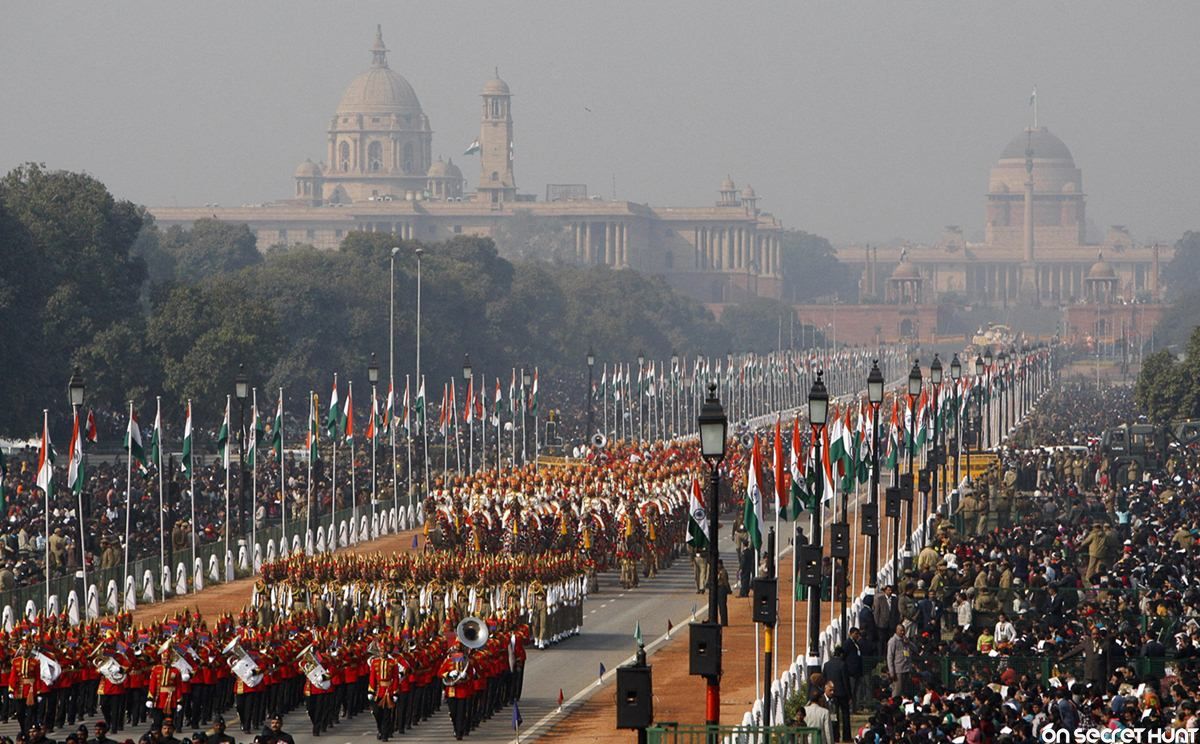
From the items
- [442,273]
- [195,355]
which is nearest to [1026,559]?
[195,355]

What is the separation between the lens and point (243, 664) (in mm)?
33188

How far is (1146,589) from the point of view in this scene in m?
40.6

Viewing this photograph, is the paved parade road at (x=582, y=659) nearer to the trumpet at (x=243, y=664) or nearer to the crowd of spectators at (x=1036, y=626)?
the trumpet at (x=243, y=664)

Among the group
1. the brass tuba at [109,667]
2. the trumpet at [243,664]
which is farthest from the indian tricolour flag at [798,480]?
the brass tuba at [109,667]

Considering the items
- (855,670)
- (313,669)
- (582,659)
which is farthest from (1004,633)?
(313,669)

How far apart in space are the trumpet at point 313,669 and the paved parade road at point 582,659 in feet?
2.24

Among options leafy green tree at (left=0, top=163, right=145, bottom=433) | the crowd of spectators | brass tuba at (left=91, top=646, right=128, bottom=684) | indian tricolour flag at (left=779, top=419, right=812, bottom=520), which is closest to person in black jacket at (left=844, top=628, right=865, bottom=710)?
the crowd of spectators

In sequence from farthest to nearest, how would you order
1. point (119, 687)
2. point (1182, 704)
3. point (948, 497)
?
point (948, 497) → point (119, 687) → point (1182, 704)

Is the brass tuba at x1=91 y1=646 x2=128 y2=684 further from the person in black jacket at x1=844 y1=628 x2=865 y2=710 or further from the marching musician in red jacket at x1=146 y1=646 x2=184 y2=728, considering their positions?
the person in black jacket at x1=844 y1=628 x2=865 y2=710

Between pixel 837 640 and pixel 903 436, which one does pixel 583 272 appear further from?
pixel 837 640

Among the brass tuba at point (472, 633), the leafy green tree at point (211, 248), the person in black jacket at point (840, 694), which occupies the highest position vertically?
the leafy green tree at point (211, 248)

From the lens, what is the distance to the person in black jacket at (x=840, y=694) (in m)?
32.2

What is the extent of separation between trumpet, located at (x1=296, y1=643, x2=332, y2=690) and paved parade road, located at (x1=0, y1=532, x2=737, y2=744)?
2.24ft

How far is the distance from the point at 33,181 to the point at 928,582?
59.1 metres
